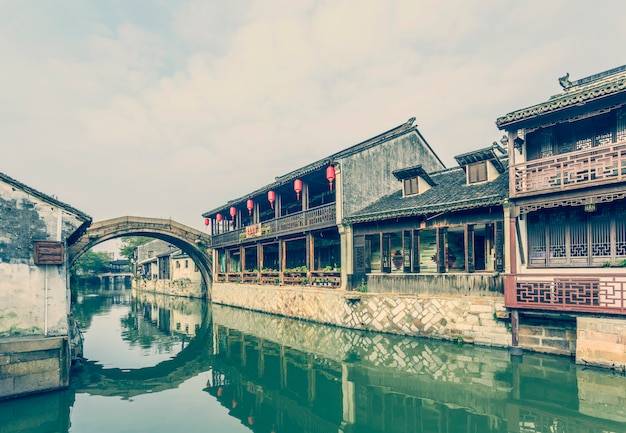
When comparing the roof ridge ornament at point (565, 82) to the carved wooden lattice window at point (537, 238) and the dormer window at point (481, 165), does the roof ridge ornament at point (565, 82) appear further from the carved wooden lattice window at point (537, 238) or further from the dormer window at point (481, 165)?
the carved wooden lattice window at point (537, 238)

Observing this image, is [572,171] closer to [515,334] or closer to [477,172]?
[515,334]

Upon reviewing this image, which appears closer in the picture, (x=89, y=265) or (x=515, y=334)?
(x=515, y=334)

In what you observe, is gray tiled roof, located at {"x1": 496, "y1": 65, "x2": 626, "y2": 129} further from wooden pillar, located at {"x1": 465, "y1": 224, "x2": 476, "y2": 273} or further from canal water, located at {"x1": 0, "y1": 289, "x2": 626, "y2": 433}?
canal water, located at {"x1": 0, "y1": 289, "x2": 626, "y2": 433}

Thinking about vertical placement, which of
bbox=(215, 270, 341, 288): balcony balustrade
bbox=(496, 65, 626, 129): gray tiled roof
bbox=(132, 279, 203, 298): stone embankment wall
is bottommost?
bbox=(132, 279, 203, 298): stone embankment wall

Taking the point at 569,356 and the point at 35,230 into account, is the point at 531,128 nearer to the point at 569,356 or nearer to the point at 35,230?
the point at 569,356

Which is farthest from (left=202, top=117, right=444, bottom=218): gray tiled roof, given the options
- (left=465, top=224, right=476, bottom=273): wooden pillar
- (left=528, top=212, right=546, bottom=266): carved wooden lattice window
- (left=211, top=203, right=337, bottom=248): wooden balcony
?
(left=528, top=212, right=546, bottom=266): carved wooden lattice window

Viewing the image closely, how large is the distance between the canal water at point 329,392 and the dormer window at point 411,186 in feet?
23.3

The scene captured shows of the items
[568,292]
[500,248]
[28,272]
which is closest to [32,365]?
[28,272]

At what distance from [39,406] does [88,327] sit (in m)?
14.0

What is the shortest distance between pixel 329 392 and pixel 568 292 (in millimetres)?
7262

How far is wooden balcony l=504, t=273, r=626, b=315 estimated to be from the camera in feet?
34.6

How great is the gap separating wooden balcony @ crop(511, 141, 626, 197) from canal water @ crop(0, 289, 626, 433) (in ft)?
16.5

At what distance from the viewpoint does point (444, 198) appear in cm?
1636

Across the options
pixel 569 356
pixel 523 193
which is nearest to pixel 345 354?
pixel 569 356
